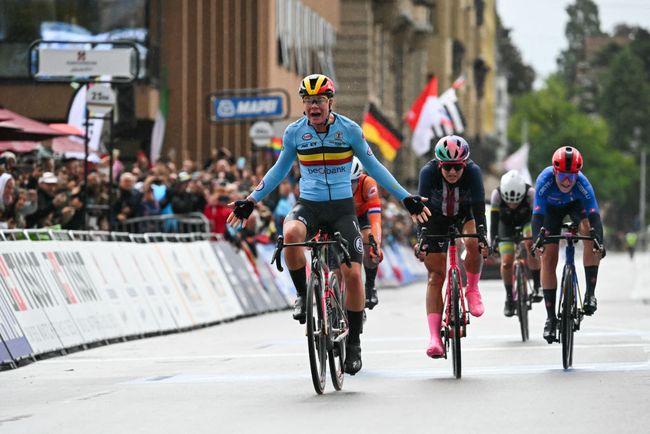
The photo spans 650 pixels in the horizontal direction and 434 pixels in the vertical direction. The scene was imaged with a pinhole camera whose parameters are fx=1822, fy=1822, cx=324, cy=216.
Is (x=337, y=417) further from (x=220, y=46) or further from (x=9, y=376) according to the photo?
(x=220, y=46)

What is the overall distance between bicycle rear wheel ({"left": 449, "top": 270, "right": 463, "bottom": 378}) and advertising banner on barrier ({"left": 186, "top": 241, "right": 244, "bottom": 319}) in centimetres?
992

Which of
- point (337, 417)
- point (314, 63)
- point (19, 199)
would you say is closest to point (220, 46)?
point (314, 63)

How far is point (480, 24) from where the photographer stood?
113688 mm

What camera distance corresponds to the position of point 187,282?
2264cm

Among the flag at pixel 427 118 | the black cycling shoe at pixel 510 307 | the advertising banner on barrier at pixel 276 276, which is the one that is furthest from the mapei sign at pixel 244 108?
the flag at pixel 427 118

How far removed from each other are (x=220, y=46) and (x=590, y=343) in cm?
2723

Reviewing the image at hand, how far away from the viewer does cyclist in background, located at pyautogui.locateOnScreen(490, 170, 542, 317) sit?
19.1 m

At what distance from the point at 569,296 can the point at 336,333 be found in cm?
279

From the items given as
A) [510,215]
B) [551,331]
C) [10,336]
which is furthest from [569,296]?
[10,336]

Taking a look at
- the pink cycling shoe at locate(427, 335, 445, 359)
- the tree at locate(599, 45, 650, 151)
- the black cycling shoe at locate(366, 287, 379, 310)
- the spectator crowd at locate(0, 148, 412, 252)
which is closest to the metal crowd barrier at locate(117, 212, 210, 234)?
the spectator crowd at locate(0, 148, 412, 252)

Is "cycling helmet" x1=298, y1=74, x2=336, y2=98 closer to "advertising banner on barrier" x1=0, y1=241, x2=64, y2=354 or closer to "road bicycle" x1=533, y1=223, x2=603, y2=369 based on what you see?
"road bicycle" x1=533, y1=223, x2=603, y2=369

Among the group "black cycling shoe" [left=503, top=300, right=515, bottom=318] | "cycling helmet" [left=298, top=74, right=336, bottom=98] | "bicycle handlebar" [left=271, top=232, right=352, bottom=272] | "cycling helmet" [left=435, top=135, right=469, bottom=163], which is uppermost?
"cycling helmet" [left=298, top=74, right=336, bottom=98]

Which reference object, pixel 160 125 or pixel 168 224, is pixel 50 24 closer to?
Answer: pixel 160 125

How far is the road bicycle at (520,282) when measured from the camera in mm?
18281
